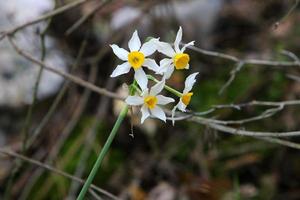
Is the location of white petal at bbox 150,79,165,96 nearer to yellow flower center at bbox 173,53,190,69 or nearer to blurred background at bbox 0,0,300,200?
yellow flower center at bbox 173,53,190,69

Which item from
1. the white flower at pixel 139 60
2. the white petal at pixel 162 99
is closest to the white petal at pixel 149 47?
the white flower at pixel 139 60

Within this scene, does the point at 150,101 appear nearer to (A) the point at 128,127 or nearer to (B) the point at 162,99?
(B) the point at 162,99

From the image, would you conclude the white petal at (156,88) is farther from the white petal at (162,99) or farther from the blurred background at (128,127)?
the blurred background at (128,127)

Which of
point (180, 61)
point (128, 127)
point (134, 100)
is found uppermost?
point (128, 127)

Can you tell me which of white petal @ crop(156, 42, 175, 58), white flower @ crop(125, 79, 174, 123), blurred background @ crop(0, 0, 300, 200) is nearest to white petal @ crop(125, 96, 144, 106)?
white flower @ crop(125, 79, 174, 123)

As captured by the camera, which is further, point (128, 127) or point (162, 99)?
point (128, 127)

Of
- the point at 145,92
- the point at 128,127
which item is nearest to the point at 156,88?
the point at 145,92

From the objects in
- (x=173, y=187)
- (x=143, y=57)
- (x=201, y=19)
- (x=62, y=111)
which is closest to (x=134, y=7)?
(x=201, y=19)
